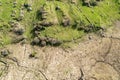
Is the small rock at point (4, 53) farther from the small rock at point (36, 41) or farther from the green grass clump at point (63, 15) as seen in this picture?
the small rock at point (36, 41)

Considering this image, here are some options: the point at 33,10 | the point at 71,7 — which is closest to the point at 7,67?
the point at 33,10

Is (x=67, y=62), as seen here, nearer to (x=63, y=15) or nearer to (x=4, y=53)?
(x=63, y=15)

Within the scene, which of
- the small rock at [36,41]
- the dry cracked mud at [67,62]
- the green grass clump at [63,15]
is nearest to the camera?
the dry cracked mud at [67,62]

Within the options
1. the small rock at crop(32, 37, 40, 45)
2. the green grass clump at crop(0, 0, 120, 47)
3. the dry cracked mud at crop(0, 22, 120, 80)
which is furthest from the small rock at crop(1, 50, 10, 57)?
the small rock at crop(32, 37, 40, 45)

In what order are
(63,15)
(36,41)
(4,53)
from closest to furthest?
1. (4,53)
2. (36,41)
3. (63,15)

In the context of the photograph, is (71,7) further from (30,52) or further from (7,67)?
(7,67)

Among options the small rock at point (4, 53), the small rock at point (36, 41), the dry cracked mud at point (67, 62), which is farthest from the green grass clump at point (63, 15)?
the dry cracked mud at point (67, 62)

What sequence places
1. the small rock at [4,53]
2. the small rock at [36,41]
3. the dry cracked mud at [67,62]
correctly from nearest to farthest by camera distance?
the dry cracked mud at [67,62] < the small rock at [4,53] < the small rock at [36,41]

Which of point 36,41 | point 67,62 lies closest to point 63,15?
point 36,41

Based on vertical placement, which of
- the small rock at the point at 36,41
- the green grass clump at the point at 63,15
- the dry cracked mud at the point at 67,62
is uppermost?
the green grass clump at the point at 63,15
